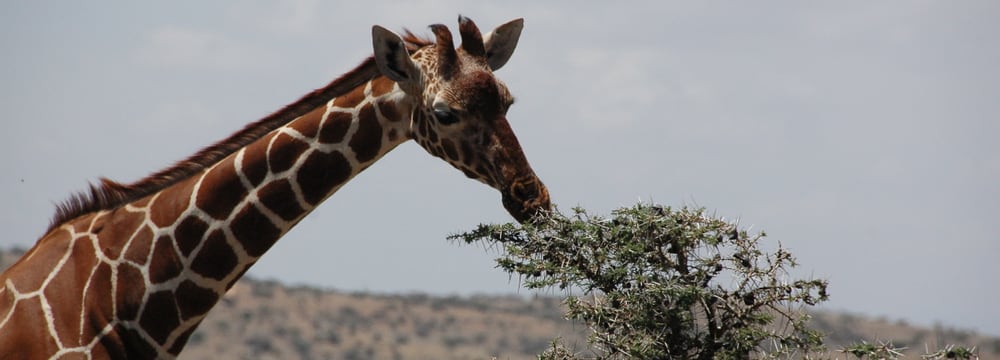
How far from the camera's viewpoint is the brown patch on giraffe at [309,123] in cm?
817

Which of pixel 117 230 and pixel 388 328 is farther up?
pixel 388 328

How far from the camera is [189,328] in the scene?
8078mm

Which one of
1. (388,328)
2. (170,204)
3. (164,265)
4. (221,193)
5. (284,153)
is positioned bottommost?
(164,265)

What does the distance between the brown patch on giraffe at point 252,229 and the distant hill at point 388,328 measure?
31.9 meters

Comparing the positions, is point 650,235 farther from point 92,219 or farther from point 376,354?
point 376,354

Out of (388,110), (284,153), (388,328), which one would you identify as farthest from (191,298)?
(388,328)

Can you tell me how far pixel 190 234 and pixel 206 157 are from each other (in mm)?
607

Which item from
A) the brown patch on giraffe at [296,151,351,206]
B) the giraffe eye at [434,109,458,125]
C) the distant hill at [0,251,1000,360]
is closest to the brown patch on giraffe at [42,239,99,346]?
the brown patch on giraffe at [296,151,351,206]

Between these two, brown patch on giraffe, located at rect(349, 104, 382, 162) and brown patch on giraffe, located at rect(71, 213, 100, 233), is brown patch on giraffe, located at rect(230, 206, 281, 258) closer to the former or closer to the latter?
brown patch on giraffe, located at rect(349, 104, 382, 162)

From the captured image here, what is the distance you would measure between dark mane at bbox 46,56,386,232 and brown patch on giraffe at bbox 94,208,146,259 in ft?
0.45

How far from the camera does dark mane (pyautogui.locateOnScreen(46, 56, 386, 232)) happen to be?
27.5ft

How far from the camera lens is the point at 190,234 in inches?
318

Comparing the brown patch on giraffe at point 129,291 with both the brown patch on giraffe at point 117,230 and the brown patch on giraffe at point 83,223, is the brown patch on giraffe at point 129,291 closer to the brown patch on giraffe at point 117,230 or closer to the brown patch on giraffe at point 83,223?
the brown patch on giraffe at point 117,230

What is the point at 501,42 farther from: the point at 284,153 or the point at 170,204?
the point at 170,204
